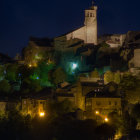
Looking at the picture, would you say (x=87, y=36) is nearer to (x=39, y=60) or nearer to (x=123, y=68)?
(x=39, y=60)

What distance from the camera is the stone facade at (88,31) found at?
194 ft

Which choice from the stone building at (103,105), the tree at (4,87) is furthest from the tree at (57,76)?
the stone building at (103,105)

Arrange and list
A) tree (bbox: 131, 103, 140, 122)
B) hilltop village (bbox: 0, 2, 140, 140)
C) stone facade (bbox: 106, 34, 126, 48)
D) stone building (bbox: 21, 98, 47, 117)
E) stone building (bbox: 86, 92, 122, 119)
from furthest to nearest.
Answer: stone facade (bbox: 106, 34, 126, 48) → stone building (bbox: 21, 98, 47, 117) → hilltop village (bbox: 0, 2, 140, 140) → stone building (bbox: 86, 92, 122, 119) → tree (bbox: 131, 103, 140, 122)

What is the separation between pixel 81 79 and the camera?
148ft

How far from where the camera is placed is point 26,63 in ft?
185

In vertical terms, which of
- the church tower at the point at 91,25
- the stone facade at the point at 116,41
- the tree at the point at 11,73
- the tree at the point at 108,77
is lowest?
the tree at the point at 108,77

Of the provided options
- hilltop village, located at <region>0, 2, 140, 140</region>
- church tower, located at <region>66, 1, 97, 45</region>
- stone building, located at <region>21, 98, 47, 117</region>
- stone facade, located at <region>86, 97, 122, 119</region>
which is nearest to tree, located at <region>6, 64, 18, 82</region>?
hilltop village, located at <region>0, 2, 140, 140</region>

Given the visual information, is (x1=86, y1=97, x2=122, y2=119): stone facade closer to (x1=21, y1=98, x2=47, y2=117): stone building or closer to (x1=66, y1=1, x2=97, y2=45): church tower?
(x1=21, y1=98, x2=47, y2=117): stone building

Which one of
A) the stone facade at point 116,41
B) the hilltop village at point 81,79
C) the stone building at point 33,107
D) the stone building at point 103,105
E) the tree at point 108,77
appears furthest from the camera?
the stone facade at point 116,41

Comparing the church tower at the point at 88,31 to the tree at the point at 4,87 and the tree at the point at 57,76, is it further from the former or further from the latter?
the tree at the point at 4,87

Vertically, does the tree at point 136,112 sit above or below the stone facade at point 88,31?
below

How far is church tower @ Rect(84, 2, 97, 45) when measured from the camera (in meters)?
59.2

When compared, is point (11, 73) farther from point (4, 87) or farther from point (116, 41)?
point (116, 41)

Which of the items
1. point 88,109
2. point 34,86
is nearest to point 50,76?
point 34,86
